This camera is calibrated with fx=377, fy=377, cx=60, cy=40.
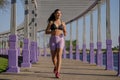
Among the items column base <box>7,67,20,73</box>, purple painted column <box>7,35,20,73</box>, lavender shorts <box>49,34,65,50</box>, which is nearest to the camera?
lavender shorts <box>49,34,65,50</box>

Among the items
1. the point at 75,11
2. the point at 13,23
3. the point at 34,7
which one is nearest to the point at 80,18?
the point at 75,11

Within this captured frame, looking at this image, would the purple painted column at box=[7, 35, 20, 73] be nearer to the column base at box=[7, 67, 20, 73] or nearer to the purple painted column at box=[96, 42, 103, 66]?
the column base at box=[7, 67, 20, 73]

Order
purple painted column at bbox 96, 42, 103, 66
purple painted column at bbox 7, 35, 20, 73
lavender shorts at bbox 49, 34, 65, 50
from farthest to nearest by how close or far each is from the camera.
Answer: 1. purple painted column at bbox 96, 42, 103, 66
2. purple painted column at bbox 7, 35, 20, 73
3. lavender shorts at bbox 49, 34, 65, 50

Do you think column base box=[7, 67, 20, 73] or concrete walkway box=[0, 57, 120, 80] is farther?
column base box=[7, 67, 20, 73]

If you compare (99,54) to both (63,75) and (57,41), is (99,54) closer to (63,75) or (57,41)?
(63,75)

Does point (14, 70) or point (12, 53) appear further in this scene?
point (12, 53)

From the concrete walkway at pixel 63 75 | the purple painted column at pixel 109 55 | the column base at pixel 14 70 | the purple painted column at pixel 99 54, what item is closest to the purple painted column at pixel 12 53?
the column base at pixel 14 70

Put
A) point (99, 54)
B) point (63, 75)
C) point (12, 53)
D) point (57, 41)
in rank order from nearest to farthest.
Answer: point (57, 41), point (63, 75), point (12, 53), point (99, 54)

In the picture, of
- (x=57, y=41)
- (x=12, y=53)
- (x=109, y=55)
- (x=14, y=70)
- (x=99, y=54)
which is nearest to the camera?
(x=57, y=41)

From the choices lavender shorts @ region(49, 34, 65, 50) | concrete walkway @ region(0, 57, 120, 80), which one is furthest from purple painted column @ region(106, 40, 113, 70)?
lavender shorts @ region(49, 34, 65, 50)

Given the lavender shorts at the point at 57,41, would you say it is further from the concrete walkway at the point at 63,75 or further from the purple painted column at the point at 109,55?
the purple painted column at the point at 109,55

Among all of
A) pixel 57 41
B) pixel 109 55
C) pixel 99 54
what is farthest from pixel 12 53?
pixel 99 54

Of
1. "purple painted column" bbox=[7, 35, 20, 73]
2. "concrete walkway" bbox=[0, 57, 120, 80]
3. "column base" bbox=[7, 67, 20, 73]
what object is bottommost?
"concrete walkway" bbox=[0, 57, 120, 80]

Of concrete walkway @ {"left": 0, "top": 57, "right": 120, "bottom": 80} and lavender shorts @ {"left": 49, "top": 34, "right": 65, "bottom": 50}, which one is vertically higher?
lavender shorts @ {"left": 49, "top": 34, "right": 65, "bottom": 50}
